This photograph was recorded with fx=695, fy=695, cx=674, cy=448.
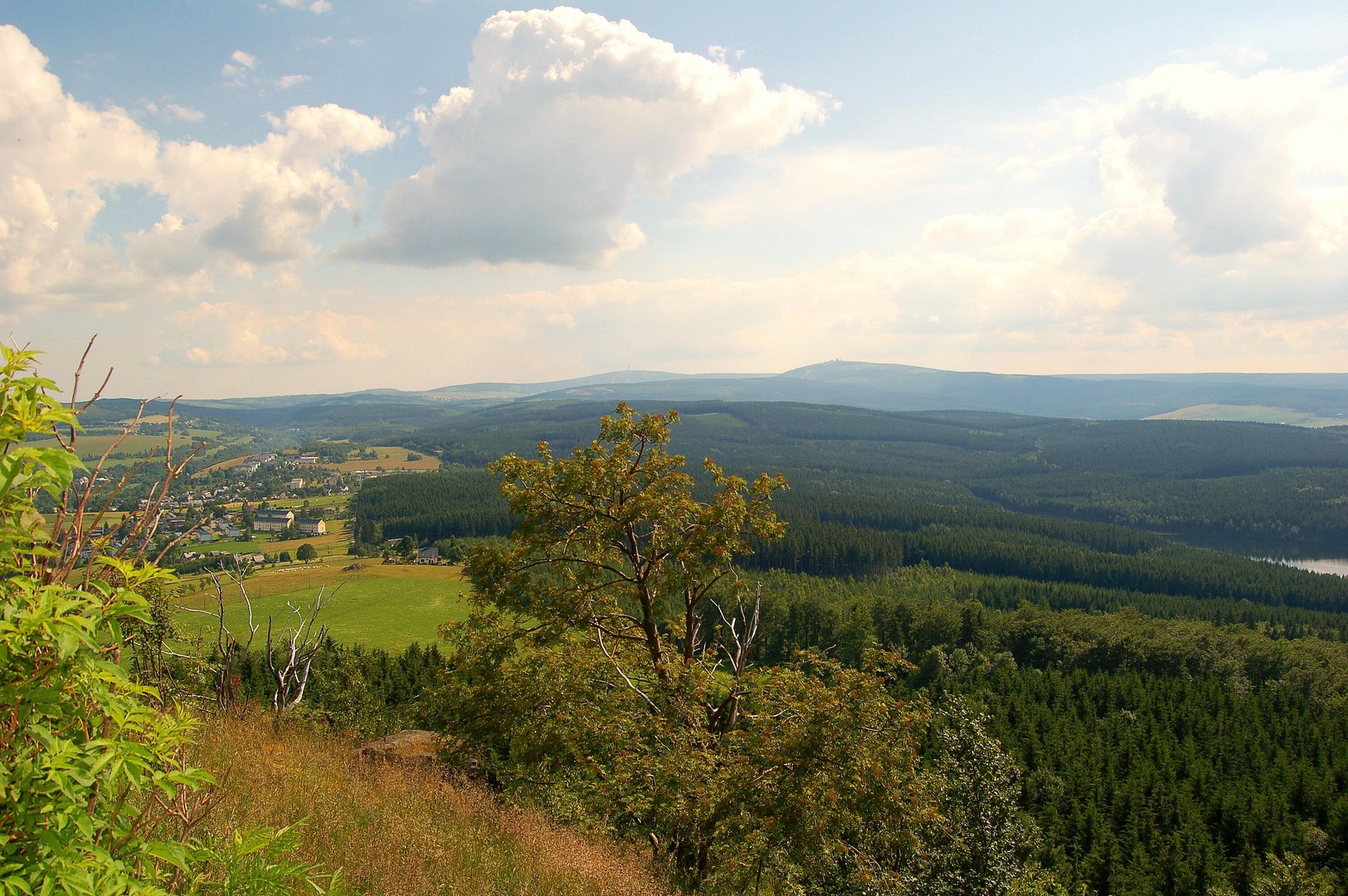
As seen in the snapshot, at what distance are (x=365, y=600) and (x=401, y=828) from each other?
84.8 metres

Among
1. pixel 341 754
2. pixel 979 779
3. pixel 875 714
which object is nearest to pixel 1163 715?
pixel 979 779

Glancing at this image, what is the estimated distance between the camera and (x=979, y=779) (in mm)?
14578

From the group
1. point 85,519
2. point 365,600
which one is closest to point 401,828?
point 85,519

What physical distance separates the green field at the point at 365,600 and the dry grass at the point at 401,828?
54.2m

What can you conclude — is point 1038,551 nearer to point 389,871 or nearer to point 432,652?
point 432,652

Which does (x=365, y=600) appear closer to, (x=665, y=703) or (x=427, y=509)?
(x=427, y=509)

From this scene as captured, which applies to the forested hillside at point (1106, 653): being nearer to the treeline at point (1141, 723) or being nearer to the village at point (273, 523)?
the treeline at point (1141, 723)

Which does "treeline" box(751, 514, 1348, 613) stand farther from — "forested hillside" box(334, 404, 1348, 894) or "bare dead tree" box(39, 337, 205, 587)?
"bare dead tree" box(39, 337, 205, 587)

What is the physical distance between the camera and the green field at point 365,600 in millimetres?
69250

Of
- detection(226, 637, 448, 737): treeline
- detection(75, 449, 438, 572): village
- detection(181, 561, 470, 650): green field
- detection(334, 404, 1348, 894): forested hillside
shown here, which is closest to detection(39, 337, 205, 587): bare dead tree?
detection(334, 404, 1348, 894): forested hillside

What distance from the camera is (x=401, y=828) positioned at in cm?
747

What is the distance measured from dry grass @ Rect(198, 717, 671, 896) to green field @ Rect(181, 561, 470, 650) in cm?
5421

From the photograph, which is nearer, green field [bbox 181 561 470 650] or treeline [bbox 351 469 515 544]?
green field [bbox 181 561 470 650]

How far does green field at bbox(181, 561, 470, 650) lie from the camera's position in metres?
69.2
